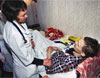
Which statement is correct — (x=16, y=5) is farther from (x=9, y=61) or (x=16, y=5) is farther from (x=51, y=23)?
(x=51, y=23)

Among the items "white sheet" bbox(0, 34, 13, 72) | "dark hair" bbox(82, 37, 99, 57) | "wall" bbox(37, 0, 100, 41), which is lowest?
"white sheet" bbox(0, 34, 13, 72)

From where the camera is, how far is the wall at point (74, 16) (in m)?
1.78

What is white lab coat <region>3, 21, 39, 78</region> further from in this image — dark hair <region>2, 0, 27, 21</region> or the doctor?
dark hair <region>2, 0, 27, 21</region>

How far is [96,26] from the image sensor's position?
177 cm

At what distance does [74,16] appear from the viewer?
220 centimetres

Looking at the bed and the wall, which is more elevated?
the wall

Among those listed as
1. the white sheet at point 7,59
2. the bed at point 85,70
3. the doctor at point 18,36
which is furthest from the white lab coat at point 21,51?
the white sheet at point 7,59

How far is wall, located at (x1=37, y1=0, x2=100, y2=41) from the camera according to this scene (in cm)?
178

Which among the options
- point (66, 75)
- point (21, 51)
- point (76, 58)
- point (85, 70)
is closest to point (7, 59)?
point (21, 51)

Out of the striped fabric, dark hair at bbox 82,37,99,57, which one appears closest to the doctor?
the striped fabric

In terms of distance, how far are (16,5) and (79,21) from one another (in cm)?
136

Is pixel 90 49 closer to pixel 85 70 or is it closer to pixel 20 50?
pixel 85 70

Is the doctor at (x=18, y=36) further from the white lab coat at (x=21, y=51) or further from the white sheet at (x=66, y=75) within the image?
the white sheet at (x=66, y=75)

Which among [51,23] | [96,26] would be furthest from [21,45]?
[51,23]
